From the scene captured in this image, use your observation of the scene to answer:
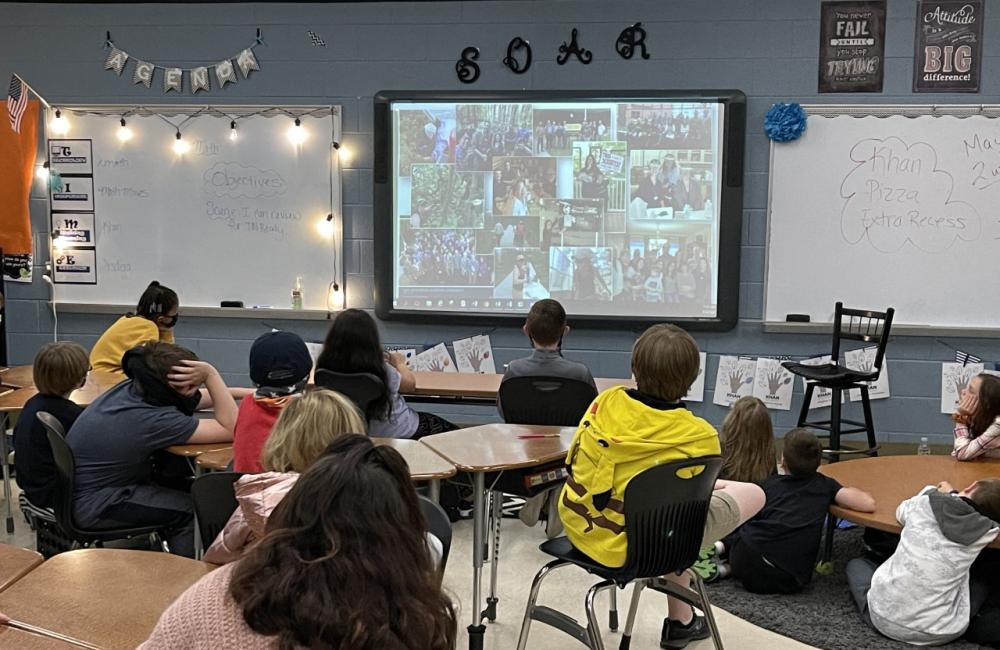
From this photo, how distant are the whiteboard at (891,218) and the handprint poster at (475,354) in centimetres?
178

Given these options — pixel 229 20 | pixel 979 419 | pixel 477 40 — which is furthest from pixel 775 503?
pixel 229 20

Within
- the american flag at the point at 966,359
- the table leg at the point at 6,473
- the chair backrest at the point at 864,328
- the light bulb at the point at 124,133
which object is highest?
the light bulb at the point at 124,133

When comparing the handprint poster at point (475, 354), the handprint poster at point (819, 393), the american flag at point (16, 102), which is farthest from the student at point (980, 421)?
the american flag at point (16, 102)

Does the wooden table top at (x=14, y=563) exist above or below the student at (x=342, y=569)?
below

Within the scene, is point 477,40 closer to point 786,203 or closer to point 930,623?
point 786,203

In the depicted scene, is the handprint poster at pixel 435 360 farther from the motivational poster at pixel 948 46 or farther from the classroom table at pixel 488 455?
the motivational poster at pixel 948 46

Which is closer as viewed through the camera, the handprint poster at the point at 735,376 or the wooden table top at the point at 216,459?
the wooden table top at the point at 216,459

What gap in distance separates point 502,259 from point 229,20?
233 cm

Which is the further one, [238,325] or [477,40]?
[238,325]

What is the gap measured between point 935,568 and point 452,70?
13.0ft

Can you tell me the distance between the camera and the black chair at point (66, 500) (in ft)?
9.38

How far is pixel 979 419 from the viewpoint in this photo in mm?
3816

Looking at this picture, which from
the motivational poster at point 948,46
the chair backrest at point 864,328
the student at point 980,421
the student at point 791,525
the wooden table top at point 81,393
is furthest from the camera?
the motivational poster at point 948,46

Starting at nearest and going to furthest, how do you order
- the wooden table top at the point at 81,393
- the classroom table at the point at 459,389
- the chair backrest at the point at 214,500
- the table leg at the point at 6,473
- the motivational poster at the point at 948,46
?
1. the chair backrest at the point at 214,500
2. the wooden table top at the point at 81,393
3. the table leg at the point at 6,473
4. the classroom table at the point at 459,389
5. the motivational poster at the point at 948,46
